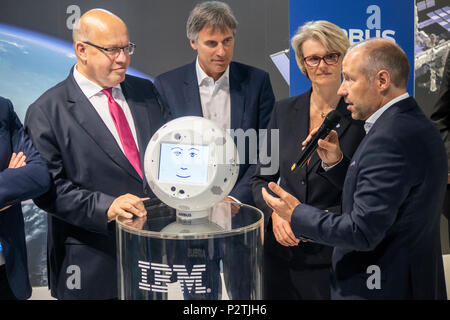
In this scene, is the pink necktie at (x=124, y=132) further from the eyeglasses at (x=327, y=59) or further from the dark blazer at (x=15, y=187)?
the eyeglasses at (x=327, y=59)

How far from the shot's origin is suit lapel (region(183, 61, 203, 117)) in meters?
3.22

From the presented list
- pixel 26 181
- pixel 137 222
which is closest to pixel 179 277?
pixel 137 222

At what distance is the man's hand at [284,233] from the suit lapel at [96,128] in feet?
2.51

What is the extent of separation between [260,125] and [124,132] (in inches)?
36.5

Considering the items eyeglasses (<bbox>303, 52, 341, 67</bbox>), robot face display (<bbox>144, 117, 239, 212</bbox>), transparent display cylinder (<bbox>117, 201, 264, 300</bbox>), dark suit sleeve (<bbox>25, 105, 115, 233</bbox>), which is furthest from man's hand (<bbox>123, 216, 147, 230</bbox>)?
eyeglasses (<bbox>303, 52, 341, 67</bbox>)

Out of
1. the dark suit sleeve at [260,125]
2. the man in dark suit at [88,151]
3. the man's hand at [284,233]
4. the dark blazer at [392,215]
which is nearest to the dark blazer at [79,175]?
the man in dark suit at [88,151]

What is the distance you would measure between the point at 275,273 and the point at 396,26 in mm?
2245

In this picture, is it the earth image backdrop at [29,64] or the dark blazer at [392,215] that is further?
the earth image backdrop at [29,64]

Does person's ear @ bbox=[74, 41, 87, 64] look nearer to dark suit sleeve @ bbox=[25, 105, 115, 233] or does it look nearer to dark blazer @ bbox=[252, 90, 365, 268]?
dark suit sleeve @ bbox=[25, 105, 115, 233]

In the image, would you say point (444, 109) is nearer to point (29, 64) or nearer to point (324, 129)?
point (324, 129)

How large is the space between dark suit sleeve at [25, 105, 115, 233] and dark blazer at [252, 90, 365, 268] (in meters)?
0.87

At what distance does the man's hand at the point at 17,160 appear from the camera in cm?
257
